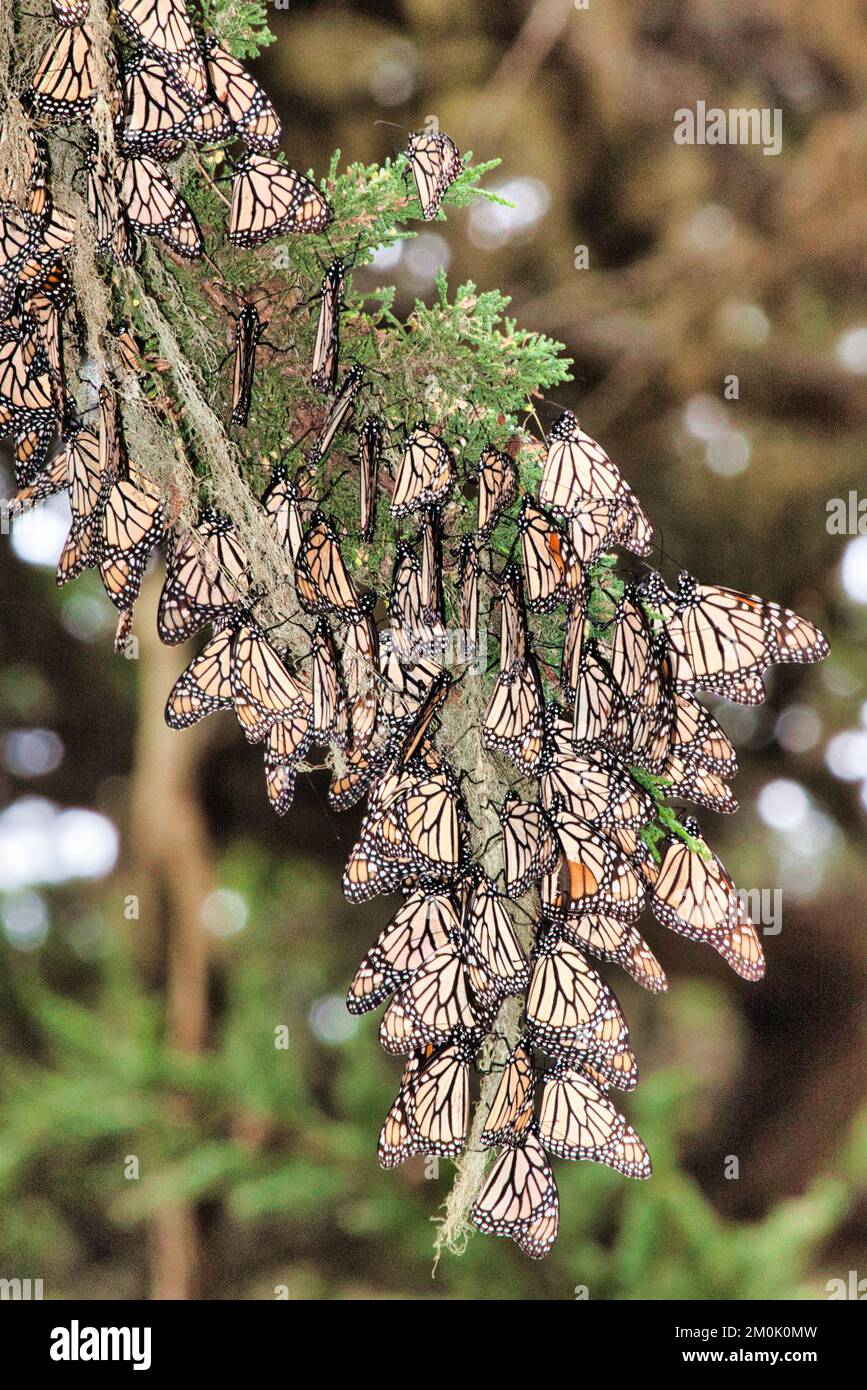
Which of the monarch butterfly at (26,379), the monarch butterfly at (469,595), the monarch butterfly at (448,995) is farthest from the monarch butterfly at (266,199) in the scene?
the monarch butterfly at (448,995)

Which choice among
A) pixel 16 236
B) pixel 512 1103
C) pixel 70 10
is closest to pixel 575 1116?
pixel 512 1103

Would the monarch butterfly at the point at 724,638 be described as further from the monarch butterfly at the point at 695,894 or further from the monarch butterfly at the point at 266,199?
the monarch butterfly at the point at 266,199

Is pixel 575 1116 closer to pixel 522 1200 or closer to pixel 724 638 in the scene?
pixel 522 1200

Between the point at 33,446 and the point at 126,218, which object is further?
the point at 33,446

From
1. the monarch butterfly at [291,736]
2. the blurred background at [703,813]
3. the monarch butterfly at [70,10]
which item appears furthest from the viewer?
the blurred background at [703,813]

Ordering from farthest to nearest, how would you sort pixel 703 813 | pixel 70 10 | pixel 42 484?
1. pixel 703 813
2. pixel 42 484
3. pixel 70 10

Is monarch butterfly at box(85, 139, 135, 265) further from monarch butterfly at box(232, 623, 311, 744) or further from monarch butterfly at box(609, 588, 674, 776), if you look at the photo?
monarch butterfly at box(609, 588, 674, 776)

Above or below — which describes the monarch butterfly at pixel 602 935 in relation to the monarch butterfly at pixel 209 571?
below
